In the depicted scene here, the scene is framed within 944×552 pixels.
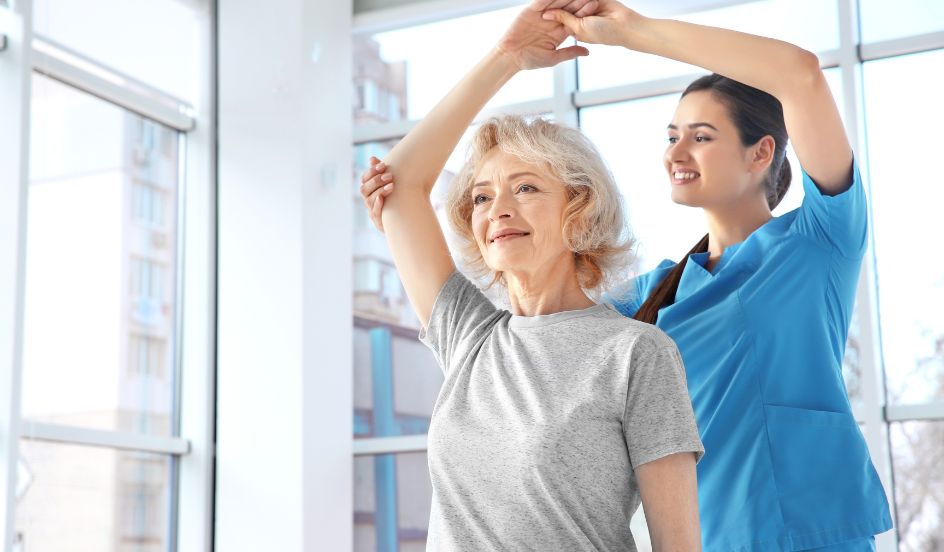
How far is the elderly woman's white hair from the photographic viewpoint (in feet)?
4.40

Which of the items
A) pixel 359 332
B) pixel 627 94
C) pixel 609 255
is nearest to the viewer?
pixel 609 255

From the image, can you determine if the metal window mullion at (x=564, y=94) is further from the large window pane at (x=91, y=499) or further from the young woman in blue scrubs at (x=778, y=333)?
the young woman in blue scrubs at (x=778, y=333)

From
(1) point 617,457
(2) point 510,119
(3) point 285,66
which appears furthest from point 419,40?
(1) point 617,457

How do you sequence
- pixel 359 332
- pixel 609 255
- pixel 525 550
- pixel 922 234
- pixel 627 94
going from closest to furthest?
pixel 525 550
pixel 609 255
pixel 922 234
pixel 627 94
pixel 359 332

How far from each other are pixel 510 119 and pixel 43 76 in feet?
8.05

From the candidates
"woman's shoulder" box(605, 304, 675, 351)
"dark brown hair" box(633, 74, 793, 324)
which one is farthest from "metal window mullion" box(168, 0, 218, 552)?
"woman's shoulder" box(605, 304, 675, 351)

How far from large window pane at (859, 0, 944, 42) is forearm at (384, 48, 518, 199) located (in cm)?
230

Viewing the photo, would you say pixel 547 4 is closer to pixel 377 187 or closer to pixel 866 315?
pixel 377 187

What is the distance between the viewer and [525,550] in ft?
3.83

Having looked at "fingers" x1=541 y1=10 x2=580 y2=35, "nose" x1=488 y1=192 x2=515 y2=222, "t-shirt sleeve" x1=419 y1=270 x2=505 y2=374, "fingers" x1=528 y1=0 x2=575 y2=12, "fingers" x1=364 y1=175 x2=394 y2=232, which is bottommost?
"t-shirt sleeve" x1=419 y1=270 x2=505 y2=374

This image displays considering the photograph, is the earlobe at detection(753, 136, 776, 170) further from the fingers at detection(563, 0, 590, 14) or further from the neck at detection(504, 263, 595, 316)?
the neck at detection(504, 263, 595, 316)

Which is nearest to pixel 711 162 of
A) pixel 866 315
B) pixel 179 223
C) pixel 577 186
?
pixel 577 186

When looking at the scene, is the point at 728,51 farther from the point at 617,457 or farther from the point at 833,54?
the point at 833,54

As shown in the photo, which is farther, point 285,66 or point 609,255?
point 285,66
